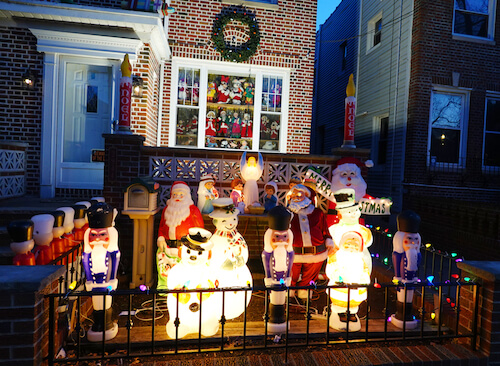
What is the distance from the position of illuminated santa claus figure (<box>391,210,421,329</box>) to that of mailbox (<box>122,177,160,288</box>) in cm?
335

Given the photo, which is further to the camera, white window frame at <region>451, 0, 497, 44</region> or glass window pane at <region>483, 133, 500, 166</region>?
glass window pane at <region>483, 133, 500, 166</region>

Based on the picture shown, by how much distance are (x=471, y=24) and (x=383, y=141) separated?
4.29 m

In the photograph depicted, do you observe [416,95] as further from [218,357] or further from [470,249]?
[218,357]

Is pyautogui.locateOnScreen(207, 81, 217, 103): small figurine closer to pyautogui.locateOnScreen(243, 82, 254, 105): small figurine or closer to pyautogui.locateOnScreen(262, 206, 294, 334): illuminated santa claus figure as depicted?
pyautogui.locateOnScreen(243, 82, 254, 105): small figurine

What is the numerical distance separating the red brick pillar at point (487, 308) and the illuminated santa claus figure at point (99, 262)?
11.7 feet

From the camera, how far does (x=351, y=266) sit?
3.87m

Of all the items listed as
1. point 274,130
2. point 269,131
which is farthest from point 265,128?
point 274,130

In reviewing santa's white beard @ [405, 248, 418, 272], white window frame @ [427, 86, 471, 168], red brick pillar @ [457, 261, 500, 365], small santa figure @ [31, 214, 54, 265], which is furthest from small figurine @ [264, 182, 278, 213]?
white window frame @ [427, 86, 471, 168]

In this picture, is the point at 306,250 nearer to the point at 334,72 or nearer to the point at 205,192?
the point at 205,192

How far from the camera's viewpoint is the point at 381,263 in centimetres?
635

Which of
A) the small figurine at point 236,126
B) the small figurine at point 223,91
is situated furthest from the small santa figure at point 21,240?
the small figurine at point 223,91

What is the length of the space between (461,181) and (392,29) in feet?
17.8

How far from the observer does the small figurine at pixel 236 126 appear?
33.3 ft

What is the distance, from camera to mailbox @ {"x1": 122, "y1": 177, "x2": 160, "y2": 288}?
508cm
